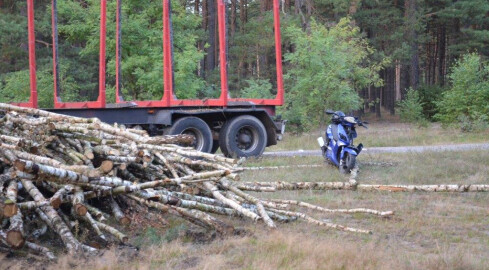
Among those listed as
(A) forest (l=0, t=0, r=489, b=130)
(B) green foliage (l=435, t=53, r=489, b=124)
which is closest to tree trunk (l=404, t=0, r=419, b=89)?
(A) forest (l=0, t=0, r=489, b=130)

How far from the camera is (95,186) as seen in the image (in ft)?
20.9

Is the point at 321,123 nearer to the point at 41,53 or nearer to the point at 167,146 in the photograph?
the point at 41,53

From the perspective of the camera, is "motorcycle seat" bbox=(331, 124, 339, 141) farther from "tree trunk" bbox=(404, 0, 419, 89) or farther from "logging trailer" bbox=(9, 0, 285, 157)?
"tree trunk" bbox=(404, 0, 419, 89)

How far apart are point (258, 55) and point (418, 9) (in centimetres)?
1201

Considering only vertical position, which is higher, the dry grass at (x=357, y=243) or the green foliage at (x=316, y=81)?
the green foliage at (x=316, y=81)

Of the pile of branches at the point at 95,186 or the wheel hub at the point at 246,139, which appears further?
the wheel hub at the point at 246,139

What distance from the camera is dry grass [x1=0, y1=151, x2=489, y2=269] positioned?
5305mm

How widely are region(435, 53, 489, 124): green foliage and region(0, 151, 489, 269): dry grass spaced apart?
72.8 ft

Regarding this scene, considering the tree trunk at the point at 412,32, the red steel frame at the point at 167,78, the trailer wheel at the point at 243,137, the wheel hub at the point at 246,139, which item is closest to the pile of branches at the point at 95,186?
the red steel frame at the point at 167,78

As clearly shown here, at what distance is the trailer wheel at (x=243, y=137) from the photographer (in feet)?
49.0

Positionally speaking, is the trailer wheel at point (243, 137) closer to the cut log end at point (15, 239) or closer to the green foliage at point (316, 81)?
the cut log end at point (15, 239)

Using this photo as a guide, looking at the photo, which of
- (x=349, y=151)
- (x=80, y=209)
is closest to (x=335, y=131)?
(x=349, y=151)

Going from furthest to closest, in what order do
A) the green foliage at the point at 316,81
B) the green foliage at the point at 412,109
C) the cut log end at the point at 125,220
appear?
the green foliage at the point at 412,109, the green foliage at the point at 316,81, the cut log end at the point at 125,220

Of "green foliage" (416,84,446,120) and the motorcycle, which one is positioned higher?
"green foliage" (416,84,446,120)
